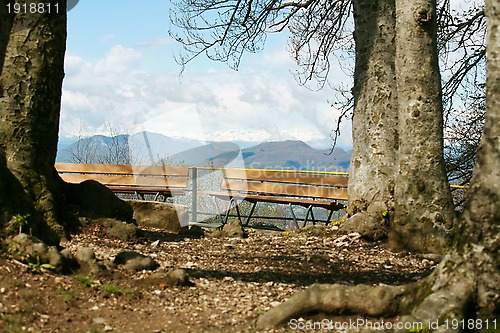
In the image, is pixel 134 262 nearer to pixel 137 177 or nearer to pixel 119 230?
pixel 119 230

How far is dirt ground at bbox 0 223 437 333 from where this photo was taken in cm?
431

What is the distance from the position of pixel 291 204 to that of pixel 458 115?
14.4 feet

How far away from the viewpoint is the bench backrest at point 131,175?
464 inches

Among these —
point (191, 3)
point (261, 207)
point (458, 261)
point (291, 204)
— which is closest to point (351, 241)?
point (291, 204)

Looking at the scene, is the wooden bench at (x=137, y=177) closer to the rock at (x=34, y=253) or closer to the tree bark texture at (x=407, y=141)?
the tree bark texture at (x=407, y=141)

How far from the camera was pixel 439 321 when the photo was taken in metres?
3.91

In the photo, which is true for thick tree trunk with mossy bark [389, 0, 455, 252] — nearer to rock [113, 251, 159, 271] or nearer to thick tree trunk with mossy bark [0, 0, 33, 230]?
rock [113, 251, 159, 271]

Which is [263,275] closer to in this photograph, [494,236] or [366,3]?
[494,236]

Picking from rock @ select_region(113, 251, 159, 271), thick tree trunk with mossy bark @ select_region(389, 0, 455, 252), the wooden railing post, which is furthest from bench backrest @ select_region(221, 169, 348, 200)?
rock @ select_region(113, 251, 159, 271)

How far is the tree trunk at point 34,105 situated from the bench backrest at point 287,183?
5.03 metres

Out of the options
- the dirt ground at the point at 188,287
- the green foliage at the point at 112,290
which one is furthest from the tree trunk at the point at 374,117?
the green foliage at the point at 112,290

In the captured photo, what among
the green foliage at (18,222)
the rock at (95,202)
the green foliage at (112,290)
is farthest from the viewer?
the rock at (95,202)

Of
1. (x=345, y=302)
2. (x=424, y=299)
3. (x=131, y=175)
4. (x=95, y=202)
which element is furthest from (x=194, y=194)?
(x=424, y=299)

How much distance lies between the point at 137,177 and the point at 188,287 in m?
7.27
